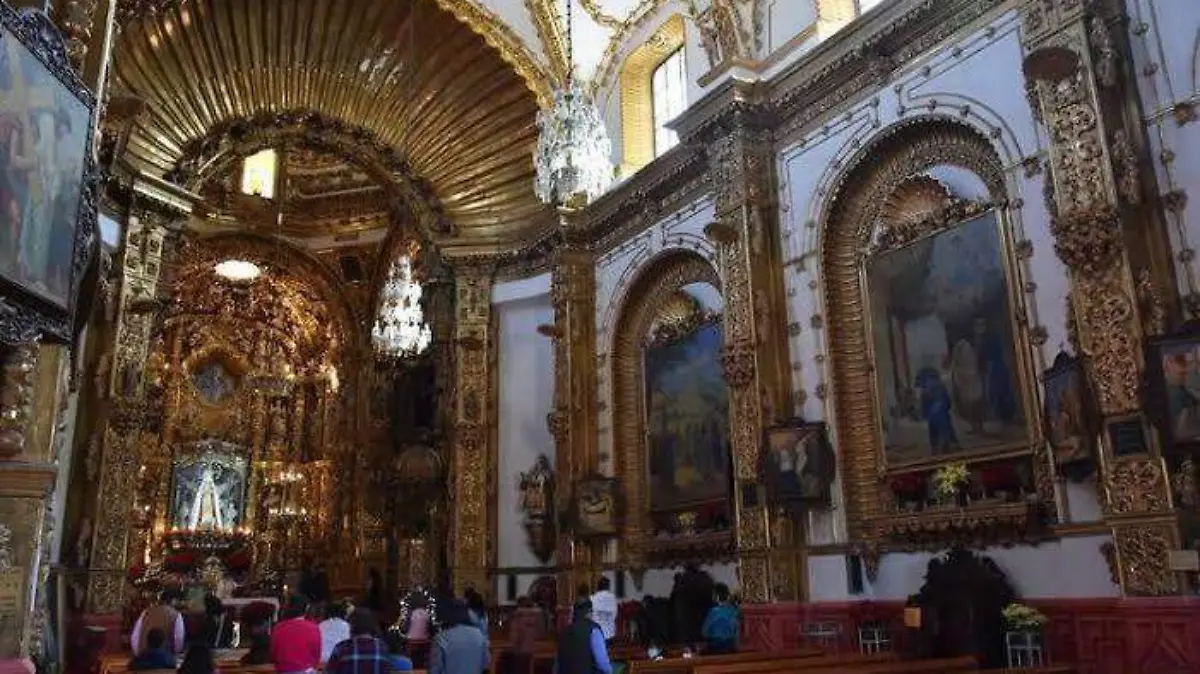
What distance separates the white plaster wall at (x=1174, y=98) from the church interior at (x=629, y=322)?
3cm

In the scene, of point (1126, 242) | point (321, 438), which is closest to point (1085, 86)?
point (1126, 242)

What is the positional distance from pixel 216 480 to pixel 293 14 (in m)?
12.2

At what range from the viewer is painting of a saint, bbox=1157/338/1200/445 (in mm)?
7555

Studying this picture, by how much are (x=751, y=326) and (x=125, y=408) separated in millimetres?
10022

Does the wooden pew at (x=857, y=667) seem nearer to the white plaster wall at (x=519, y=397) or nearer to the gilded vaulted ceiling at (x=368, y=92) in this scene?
the white plaster wall at (x=519, y=397)

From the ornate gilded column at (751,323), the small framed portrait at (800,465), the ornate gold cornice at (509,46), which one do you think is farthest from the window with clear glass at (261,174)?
the small framed portrait at (800,465)

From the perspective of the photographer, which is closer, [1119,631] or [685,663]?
[1119,631]

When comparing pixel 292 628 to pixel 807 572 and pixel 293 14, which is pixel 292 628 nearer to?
pixel 807 572

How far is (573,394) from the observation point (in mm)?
16391

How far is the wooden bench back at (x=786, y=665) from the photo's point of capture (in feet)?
25.1

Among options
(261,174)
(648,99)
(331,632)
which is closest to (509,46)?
(648,99)

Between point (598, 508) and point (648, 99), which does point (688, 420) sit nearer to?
point (598, 508)

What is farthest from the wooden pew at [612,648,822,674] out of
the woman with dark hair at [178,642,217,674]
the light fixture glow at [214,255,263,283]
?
the light fixture glow at [214,255,263,283]

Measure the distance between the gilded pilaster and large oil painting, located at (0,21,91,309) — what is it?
26.2ft
